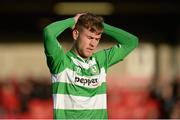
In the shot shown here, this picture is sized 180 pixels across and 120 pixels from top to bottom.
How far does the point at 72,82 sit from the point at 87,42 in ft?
0.95

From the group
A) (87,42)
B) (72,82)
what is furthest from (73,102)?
(87,42)

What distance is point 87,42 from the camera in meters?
4.97

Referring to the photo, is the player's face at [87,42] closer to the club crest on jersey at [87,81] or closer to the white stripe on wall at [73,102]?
the club crest on jersey at [87,81]

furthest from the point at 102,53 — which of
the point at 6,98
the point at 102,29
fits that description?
the point at 6,98

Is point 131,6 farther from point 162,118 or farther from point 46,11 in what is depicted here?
point 162,118

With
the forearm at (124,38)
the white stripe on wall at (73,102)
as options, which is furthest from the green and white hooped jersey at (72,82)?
the forearm at (124,38)

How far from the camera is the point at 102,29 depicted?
507 cm

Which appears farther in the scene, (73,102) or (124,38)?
(124,38)

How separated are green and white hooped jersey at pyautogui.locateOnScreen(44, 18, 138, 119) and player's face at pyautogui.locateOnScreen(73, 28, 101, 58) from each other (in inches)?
3.4

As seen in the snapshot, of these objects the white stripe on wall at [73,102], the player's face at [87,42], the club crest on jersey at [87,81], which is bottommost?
the white stripe on wall at [73,102]

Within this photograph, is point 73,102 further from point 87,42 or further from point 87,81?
point 87,42

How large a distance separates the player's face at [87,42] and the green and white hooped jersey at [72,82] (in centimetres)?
9

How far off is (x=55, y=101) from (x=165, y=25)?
1693 centimetres

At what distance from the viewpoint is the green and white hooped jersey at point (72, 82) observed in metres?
4.94
